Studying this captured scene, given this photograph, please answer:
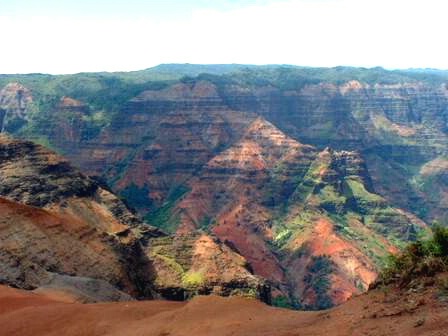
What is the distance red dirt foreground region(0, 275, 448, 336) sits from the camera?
18.2 m

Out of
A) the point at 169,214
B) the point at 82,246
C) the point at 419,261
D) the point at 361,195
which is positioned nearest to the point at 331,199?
the point at 361,195

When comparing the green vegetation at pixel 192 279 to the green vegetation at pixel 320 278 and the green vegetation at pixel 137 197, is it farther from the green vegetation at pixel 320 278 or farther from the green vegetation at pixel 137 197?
the green vegetation at pixel 137 197

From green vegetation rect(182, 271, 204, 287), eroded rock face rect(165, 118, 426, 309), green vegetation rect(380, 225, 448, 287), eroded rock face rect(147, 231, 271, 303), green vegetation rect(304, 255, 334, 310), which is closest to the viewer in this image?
green vegetation rect(380, 225, 448, 287)

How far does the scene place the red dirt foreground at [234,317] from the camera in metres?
18.2

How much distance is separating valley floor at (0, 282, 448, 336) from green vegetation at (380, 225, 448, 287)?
27.5 inches

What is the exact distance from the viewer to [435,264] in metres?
20.1

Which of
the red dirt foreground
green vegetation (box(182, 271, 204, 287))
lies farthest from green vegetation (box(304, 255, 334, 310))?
the red dirt foreground

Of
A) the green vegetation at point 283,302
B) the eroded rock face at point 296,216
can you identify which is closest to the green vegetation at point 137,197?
the eroded rock face at point 296,216

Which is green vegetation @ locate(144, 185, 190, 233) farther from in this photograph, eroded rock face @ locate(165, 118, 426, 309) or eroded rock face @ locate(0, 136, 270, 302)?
eroded rock face @ locate(0, 136, 270, 302)

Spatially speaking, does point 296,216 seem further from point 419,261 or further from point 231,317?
point 419,261

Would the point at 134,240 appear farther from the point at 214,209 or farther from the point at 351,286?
the point at 214,209

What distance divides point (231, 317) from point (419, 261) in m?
8.22

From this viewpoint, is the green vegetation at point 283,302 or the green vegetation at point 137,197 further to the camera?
the green vegetation at point 137,197

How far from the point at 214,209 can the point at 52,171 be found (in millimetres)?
90167
